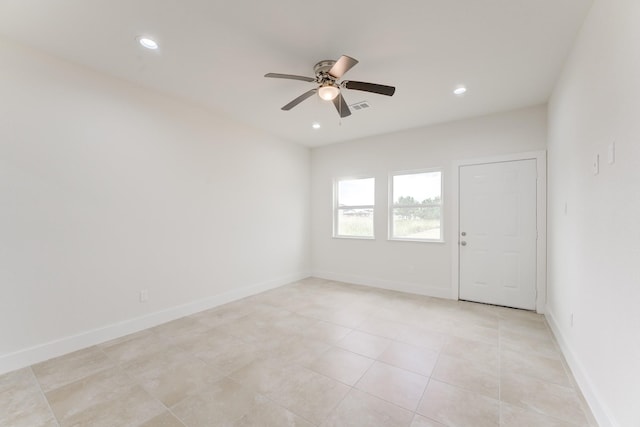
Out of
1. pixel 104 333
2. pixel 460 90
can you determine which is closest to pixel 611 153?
pixel 460 90

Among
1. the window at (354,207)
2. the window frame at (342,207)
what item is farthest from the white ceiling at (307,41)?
the window at (354,207)

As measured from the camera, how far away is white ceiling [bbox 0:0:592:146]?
1.98 meters

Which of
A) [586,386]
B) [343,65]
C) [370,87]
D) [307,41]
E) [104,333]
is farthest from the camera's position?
[104,333]

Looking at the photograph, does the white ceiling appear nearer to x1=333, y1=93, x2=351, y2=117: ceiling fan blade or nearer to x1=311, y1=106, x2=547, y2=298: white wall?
x1=333, y1=93, x2=351, y2=117: ceiling fan blade

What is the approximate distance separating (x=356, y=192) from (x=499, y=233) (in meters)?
2.54

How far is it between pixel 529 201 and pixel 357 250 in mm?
2815

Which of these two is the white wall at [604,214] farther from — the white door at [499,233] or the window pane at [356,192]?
the window pane at [356,192]

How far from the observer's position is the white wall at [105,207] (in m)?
2.39

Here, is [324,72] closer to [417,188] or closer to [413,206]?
[417,188]

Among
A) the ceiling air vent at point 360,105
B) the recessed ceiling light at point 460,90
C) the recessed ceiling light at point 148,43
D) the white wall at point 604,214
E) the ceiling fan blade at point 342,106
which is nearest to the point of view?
the white wall at point 604,214

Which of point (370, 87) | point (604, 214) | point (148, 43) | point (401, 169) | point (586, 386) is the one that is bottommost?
point (586, 386)

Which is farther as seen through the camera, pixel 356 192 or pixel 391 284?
pixel 356 192

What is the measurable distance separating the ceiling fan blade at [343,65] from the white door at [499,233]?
289cm

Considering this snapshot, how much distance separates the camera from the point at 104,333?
2859 mm
